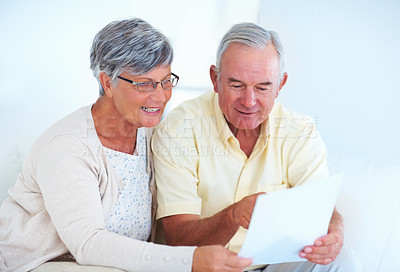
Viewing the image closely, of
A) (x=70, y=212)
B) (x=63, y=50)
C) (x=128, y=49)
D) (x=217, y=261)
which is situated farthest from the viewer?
(x=63, y=50)

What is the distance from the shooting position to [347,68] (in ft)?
8.03

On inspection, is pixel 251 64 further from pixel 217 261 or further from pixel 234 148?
pixel 217 261

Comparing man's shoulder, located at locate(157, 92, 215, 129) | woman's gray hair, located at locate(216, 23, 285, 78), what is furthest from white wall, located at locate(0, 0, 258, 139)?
woman's gray hair, located at locate(216, 23, 285, 78)

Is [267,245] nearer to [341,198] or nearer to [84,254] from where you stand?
[84,254]

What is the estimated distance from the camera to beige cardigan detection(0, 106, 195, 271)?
3.98 feet

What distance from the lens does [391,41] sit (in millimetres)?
2330

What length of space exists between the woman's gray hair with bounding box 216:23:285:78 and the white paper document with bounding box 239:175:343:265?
537 mm

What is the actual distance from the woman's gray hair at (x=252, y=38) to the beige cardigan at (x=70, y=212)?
55 cm

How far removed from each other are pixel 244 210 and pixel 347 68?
140 centimetres

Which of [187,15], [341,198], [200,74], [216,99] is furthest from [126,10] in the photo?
[341,198]

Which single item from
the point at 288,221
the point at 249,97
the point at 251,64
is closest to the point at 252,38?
the point at 251,64

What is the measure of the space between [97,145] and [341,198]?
1033 millimetres

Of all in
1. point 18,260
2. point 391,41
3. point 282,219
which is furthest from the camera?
point 391,41

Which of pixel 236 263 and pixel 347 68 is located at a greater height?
pixel 347 68
